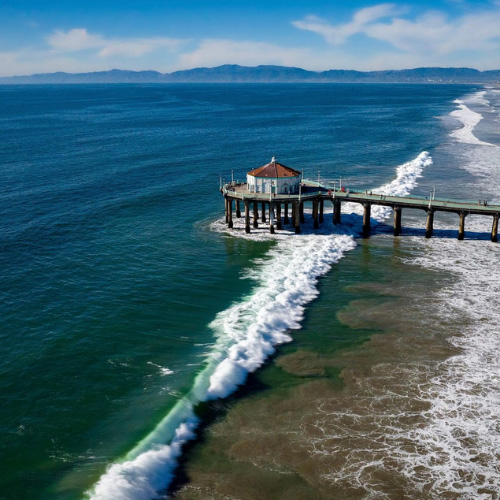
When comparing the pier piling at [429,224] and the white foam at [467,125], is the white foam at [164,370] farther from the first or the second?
the white foam at [467,125]

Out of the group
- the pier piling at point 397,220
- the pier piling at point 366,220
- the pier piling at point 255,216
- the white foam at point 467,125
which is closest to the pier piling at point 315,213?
the pier piling at point 366,220

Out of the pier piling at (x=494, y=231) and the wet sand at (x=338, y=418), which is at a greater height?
the pier piling at (x=494, y=231)

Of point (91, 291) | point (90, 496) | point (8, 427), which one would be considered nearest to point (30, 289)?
point (91, 291)

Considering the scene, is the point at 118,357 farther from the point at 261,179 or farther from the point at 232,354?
the point at 261,179

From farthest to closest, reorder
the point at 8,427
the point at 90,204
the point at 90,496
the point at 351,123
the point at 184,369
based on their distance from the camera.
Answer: the point at 351,123 < the point at 90,204 < the point at 184,369 < the point at 8,427 < the point at 90,496

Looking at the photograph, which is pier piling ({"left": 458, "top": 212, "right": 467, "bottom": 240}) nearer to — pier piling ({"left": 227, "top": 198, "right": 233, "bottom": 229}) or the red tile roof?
the red tile roof

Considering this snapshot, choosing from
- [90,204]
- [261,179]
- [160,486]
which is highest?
[261,179]
